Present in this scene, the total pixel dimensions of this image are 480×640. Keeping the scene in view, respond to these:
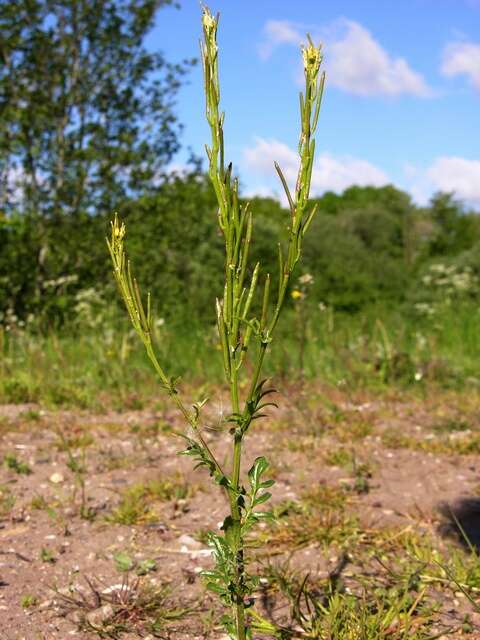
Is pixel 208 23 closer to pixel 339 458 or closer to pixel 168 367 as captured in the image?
pixel 339 458

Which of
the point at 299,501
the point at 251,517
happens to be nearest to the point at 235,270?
the point at 251,517

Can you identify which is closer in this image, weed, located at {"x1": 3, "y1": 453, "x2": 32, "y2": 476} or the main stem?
the main stem

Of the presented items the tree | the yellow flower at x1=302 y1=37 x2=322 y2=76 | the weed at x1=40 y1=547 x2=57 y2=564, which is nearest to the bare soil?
the weed at x1=40 y1=547 x2=57 y2=564

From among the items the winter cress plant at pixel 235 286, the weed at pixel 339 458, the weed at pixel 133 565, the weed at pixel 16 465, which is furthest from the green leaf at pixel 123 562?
the weed at pixel 339 458

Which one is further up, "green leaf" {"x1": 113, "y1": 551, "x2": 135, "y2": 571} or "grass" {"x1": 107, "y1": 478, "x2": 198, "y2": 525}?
"grass" {"x1": 107, "y1": 478, "x2": 198, "y2": 525}

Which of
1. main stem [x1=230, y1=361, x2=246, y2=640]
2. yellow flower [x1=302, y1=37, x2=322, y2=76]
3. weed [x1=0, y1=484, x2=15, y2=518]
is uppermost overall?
yellow flower [x1=302, y1=37, x2=322, y2=76]

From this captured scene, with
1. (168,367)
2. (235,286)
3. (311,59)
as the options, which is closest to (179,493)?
(235,286)

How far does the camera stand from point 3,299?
8.30 m

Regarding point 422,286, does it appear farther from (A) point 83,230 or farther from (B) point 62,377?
(B) point 62,377

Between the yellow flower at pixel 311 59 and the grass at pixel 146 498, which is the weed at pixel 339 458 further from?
the yellow flower at pixel 311 59

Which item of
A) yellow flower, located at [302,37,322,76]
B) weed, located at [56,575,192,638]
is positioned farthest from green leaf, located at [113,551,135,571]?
yellow flower, located at [302,37,322,76]

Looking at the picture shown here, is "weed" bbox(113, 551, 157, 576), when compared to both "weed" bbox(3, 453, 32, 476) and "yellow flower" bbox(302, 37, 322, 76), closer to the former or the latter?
"weed" bbox(3, 453, 32, 476)

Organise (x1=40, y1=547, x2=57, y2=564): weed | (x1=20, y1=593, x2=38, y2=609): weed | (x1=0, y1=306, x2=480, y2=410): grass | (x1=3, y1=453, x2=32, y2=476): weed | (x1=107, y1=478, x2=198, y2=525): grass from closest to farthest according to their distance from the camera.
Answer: (x1=20, y1=593, x2=38, y2=609): weed < (x1=40, y1=547, x2=57, y2=564): weed < (x1=107, y1=478, x2=198, y2=525): grass < (x1=3, y1=453, x2=32, y2=476): weed < (x1=0, y1=306, x2=480, y2=410): grass

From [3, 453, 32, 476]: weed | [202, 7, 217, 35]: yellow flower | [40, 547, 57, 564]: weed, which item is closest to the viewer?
[202, 7, 217, 35]: yellow flower
